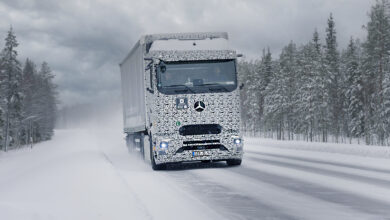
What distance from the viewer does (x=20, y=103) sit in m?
57.5

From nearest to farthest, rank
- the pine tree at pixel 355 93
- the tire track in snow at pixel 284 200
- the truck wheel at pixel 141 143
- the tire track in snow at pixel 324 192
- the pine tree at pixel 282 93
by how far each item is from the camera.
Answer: the tire track in snow at pixel 284 200 < the tire track in snow at pixel 324 192 < the truck wheel at pixel 141 143 < the pine tree at pixel 355 93 < the pine tree at pixel 282 93

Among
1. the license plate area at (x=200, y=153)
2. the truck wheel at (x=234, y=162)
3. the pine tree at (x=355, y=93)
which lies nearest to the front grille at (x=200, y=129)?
the license plate area at (x=200, y=153)

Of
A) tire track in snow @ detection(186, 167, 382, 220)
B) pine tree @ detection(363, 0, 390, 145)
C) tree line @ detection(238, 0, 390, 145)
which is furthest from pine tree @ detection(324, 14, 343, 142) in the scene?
tire track in snow @ detection(186, 167, 382, 220)

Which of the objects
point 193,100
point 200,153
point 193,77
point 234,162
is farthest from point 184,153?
point 193,77

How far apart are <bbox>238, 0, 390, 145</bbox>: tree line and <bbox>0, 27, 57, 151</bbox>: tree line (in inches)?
1333

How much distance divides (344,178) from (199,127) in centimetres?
445

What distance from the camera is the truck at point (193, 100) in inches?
522

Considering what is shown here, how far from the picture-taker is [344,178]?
421 inches

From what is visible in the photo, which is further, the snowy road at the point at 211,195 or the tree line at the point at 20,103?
the tree line at the point at 20,103

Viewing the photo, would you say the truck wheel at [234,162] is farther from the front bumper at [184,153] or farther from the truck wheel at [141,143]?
the truck wheel at [141,143]

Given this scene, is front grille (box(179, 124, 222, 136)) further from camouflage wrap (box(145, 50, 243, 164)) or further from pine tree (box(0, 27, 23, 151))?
pine tree (box(0, 27, 23, 151))

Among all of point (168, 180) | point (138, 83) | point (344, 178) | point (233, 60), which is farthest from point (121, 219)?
point (138, 83)

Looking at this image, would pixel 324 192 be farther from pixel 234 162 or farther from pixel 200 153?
pixel 234 162

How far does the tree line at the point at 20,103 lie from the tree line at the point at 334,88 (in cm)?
3385
